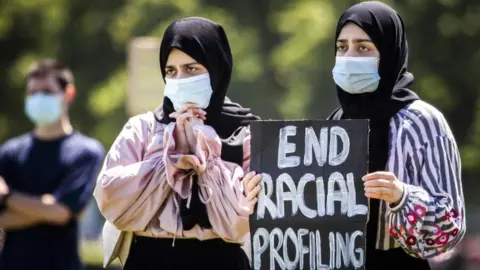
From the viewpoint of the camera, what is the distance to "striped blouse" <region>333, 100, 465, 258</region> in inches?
205

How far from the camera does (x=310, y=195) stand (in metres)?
5.34

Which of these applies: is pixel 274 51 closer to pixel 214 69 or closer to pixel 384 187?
pixel 214 69

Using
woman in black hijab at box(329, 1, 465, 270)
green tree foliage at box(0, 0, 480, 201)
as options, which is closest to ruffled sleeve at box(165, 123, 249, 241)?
woman in black hijab at box(329, 1, 465, 270)

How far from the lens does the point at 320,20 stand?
1730 centimetres

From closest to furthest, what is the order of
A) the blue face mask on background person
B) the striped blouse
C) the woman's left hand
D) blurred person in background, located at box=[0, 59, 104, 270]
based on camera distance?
the woman's left hand < the striped blouse < the blue face mask on background person < blurred person in background, located at box=[0, 59, 104, 270]

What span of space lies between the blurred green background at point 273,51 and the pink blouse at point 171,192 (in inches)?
451

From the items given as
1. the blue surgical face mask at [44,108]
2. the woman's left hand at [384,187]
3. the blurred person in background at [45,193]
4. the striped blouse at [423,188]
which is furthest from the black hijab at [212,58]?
the blue surgical face mask at [44,108]

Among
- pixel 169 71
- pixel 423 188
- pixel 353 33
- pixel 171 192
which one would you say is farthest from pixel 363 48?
pixel 171 192

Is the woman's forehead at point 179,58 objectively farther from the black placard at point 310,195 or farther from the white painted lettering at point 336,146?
the white painted lettering at point 336,146

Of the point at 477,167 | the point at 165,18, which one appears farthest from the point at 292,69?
the point at 477,167

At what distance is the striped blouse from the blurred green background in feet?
38.4

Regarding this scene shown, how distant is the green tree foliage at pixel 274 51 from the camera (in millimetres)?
17484

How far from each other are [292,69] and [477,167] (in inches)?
125

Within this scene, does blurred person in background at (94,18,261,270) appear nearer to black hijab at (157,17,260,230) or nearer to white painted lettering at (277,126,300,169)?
black hijab at (157,17,260,230)
